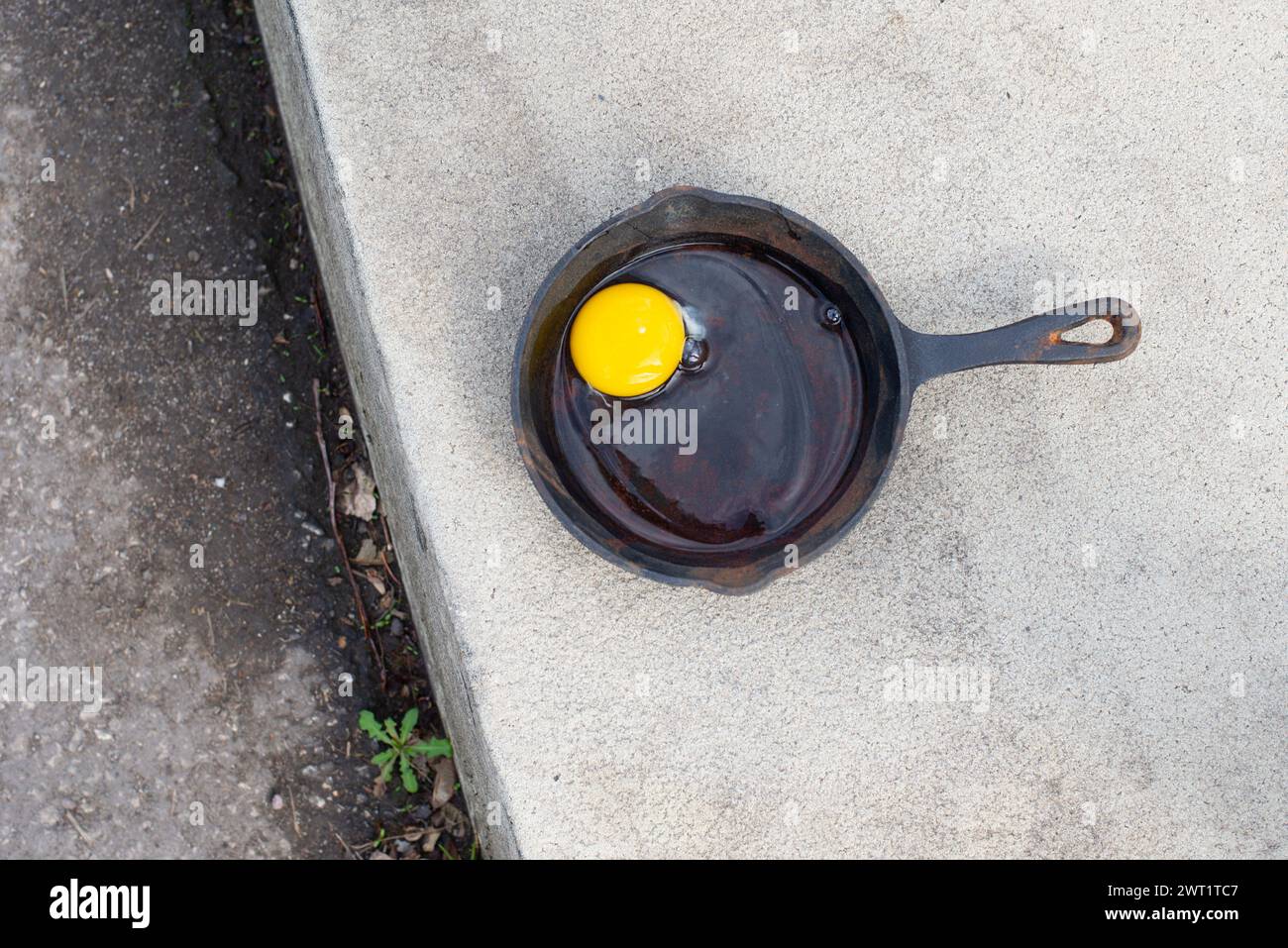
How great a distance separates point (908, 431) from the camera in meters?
2.61

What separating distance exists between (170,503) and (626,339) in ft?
5.68

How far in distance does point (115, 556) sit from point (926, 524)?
2479mm

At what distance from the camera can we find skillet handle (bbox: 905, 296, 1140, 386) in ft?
7.14

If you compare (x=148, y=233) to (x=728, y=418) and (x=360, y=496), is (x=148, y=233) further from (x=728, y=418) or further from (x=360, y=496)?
(x=728, y=418)

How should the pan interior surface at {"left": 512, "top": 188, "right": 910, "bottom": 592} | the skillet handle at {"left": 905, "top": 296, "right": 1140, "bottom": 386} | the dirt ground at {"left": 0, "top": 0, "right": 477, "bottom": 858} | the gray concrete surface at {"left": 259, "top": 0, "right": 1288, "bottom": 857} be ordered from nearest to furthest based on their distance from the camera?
the skillet handle at {"left": 905, "top": 296, "right": 1140, "bottom": 386} → the pan interior surface at {"left": 512, "top": 188, "right": 910, "bottom": 592} → the gray concrete surface at {"left": 259, "top": 0, "right": 1288, "bottom": 857} → the dirt ground at {"left": 0, "top": 0, "right": 477, "bottom": 858}

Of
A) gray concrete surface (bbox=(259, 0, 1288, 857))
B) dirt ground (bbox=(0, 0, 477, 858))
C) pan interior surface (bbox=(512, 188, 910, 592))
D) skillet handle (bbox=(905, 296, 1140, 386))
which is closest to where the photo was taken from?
skillet handle (bbox=(905, 296, 1140, 386))

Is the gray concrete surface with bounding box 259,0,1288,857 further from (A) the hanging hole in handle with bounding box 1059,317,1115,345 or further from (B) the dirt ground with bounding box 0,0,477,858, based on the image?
(B) the dirt ground with bounding box 0,0,477,858

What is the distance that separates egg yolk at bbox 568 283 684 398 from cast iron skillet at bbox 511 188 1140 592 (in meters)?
0.10

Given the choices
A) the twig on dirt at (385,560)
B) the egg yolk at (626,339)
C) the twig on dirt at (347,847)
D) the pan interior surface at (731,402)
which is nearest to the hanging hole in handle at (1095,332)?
the pan interior surface at (731,402)

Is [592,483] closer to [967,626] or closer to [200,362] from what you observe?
[967,626]

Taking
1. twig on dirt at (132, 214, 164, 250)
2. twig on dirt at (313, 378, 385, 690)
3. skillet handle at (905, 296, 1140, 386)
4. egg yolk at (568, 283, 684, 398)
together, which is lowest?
twig on dirt at (313, 378, 385, 690)

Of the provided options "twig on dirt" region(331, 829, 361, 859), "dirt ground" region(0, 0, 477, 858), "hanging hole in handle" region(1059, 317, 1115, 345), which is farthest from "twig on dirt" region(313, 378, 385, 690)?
"hanging hole in handle" region(1059, 317, 1115, 345)

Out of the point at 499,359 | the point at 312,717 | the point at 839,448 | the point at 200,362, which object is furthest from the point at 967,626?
the point at 200,362

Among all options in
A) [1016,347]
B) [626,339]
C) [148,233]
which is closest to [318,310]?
[148,233]
